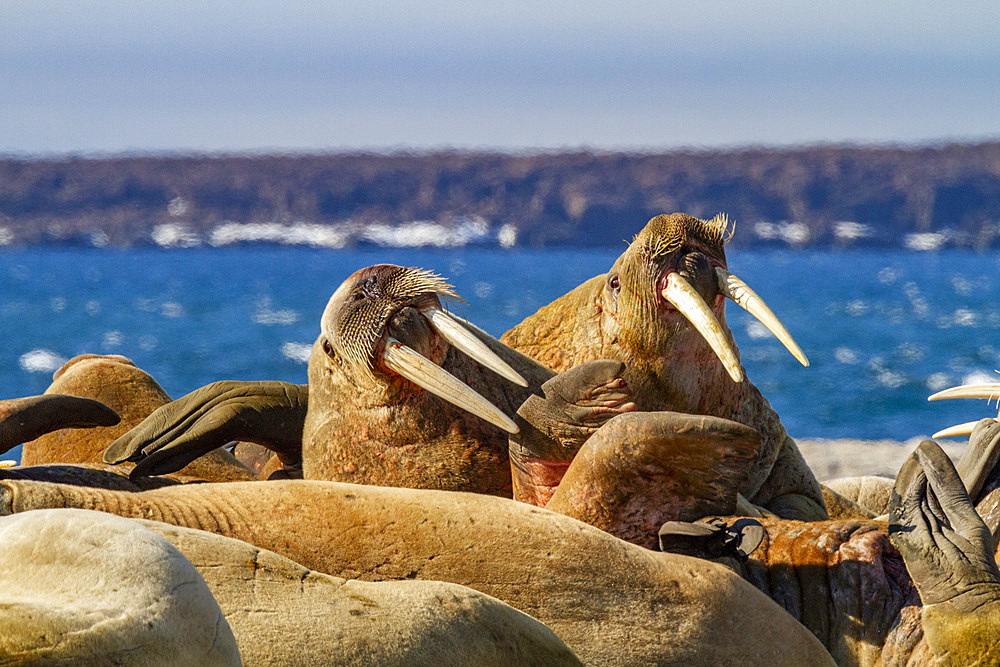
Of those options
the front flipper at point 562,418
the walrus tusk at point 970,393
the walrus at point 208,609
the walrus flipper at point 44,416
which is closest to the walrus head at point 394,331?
the front flipper at point 562,418

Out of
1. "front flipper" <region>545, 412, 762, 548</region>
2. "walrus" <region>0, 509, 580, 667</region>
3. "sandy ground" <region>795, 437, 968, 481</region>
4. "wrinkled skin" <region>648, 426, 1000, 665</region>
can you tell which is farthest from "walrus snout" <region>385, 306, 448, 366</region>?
"sandy ground" <region>795, 437, 968, 481</region>

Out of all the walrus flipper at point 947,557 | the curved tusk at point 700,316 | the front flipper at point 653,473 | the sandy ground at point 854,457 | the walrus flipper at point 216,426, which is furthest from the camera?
the sandy ground at point 854,457

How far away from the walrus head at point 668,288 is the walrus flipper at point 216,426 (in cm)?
145

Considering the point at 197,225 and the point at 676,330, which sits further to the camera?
the point at 197,225

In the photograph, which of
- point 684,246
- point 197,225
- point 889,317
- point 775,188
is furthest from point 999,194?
point 684,246

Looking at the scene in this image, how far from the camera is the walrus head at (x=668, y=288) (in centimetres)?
466

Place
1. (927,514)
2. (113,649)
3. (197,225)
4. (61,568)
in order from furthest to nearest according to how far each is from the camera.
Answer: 1. (197,225)
2. (927,514)
3. (61,568)
4. (113,649)

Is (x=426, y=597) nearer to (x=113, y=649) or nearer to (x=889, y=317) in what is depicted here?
(x=113, y=649)

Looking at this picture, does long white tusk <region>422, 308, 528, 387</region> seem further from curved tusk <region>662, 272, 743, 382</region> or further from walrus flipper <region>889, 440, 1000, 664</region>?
walrus flipper <region>889, 440, 1000, 664</region>

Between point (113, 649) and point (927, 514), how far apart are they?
254cm

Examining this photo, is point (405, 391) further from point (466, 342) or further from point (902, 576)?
point (902, 576)

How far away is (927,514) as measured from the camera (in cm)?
380

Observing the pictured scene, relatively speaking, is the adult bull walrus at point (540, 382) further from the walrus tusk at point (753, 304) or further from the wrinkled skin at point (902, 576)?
the wrinkled skin at point (902, 576)

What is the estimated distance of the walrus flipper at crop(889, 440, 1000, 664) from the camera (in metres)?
3.50
